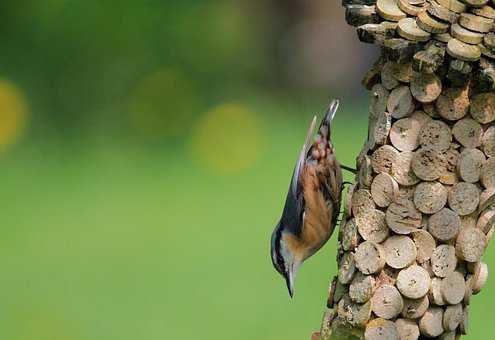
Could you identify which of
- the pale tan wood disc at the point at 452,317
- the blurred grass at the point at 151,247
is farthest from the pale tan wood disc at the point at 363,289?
the blurred grass at the point at 151,247

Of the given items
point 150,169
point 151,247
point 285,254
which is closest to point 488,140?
point 285,254

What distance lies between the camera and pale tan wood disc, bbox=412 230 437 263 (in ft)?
10.5

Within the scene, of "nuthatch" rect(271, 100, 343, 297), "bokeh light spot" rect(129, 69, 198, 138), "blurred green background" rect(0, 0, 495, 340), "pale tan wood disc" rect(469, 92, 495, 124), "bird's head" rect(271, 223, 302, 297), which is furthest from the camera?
"bokeh light spot" rect(129, 69, 198, 138)

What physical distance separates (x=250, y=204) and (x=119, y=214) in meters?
0.67

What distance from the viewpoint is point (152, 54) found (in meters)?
7.61

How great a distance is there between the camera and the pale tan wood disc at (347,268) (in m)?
3.26

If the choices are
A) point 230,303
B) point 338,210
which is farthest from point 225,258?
point 338,210

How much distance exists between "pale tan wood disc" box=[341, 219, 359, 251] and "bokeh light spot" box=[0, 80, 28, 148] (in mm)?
4575

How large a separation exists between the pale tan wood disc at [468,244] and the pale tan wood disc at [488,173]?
117 mm

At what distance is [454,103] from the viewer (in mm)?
3148

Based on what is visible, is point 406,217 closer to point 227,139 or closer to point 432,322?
point 432,322

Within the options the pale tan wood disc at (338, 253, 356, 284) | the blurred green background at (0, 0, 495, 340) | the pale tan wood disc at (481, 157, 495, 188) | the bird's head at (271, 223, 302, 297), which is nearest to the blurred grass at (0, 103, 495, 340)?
the blurred green background at (0, 0, 495, 340)

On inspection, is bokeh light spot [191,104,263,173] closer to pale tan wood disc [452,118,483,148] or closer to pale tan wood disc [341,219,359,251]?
pale tan wood disc [341,219,359,251]

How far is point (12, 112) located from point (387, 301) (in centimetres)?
486
